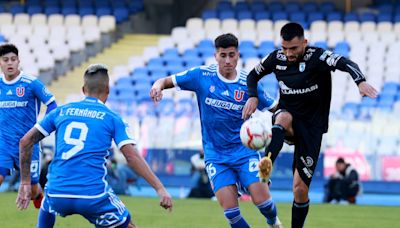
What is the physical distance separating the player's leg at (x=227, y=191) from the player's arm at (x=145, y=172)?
87.1 inches

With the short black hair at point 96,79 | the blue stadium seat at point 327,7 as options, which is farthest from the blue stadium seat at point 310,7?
the short black hair at point 96,79

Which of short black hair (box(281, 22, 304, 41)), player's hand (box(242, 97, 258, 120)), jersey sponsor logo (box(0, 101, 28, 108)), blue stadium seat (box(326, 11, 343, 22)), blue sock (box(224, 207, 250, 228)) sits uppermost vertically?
short black hair (box(281, 22, 304, 41))

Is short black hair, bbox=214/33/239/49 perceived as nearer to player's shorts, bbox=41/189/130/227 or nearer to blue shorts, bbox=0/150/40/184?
player's shorts, bbox=41/189/130/227

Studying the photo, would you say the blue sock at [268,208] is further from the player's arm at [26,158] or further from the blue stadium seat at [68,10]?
the blue stadium seat at [68,10]

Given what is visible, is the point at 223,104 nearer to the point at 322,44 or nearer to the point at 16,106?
the point at 16,106

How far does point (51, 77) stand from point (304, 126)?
19.3 metres

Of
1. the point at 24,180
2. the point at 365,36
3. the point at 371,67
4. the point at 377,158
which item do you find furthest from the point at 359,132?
the point at 24,180

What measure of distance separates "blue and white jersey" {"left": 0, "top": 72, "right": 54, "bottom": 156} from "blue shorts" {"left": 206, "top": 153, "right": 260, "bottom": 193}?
289cm

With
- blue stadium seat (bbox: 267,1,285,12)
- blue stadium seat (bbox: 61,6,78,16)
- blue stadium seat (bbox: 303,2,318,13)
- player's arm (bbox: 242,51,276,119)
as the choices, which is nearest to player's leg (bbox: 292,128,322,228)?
player's arm (bbox: 242,51,276,119)

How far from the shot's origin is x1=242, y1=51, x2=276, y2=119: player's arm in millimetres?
10055

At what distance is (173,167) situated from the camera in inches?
900

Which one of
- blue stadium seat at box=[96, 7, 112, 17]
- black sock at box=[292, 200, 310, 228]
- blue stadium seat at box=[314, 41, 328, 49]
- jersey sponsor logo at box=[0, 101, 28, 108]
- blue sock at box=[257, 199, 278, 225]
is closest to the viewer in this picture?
blue sock at box=[257, 199, 278, 225]

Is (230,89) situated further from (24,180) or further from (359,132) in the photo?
(359,132)

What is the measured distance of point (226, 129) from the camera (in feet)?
33.7
